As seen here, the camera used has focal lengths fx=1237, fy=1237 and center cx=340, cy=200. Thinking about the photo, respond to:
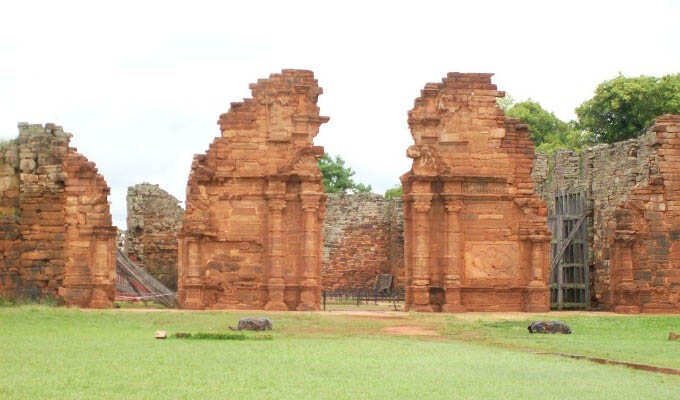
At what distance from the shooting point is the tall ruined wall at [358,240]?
4266 centimetres

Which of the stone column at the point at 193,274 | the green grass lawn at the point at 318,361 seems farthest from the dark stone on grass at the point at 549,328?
the stone column at the point at 193,274

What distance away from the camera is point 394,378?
14477mm

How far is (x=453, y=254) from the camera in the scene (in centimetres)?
2898

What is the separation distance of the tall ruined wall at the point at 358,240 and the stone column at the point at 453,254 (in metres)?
13.2

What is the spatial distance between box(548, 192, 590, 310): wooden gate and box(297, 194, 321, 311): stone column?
758 cm

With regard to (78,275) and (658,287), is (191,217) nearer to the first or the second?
(78,275)

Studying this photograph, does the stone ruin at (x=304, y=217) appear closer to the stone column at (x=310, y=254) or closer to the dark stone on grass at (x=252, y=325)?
the stone column at (x=310, y=254)

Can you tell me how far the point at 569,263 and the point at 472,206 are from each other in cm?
535

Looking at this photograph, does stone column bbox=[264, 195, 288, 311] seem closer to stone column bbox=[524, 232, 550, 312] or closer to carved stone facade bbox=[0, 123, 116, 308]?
carved stone facade bbox=[0, 123, 116, 308]

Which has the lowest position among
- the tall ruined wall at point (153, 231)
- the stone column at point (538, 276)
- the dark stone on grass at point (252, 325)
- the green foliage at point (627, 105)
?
the dark stone on grass at point (252, 325)

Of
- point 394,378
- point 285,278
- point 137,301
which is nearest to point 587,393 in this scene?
point 394,378

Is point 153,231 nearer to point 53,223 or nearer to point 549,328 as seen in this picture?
point 53,223

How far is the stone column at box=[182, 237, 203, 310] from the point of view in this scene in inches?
1132

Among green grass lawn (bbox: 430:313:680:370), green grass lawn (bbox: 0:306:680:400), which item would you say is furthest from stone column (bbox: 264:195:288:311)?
green grass lawn (bbox: 430:313:680:370)
